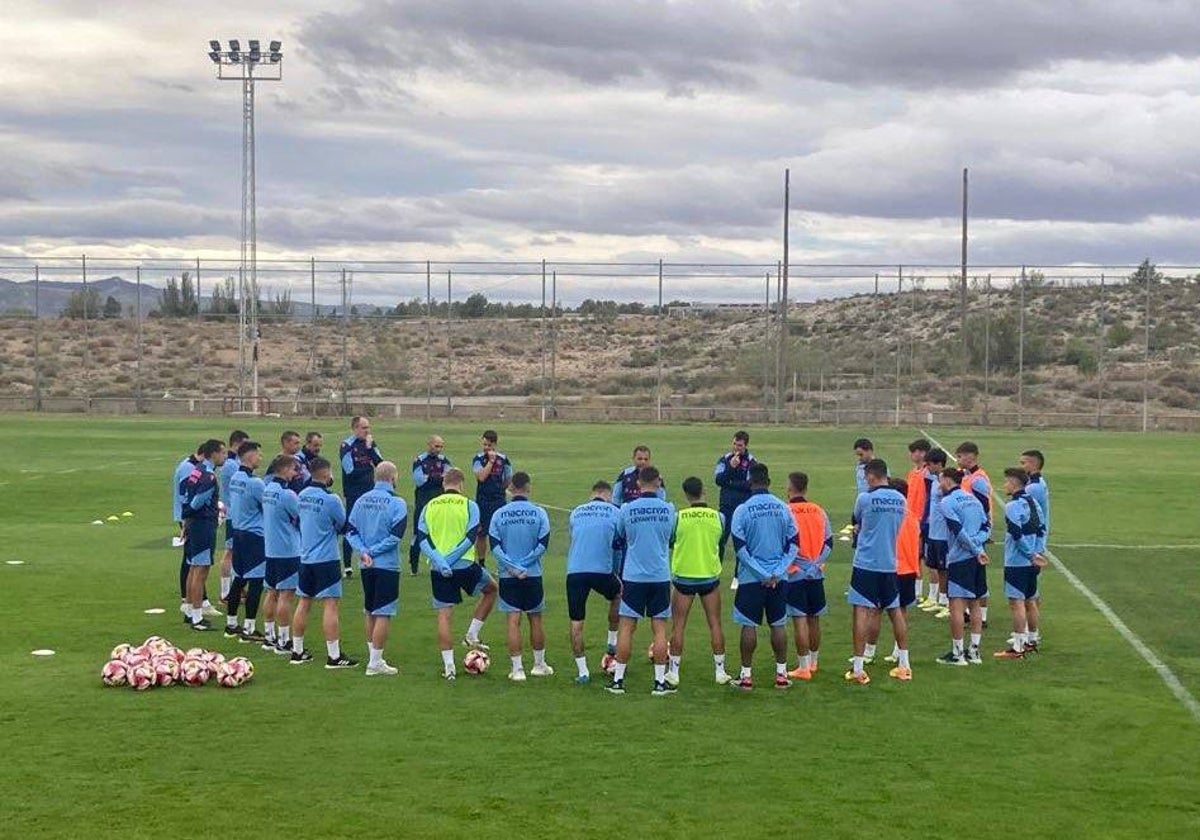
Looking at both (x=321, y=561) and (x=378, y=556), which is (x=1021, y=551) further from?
(x=321, y=561)

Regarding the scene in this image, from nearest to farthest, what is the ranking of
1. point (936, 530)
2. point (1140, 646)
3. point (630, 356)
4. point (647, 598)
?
point (647, 598)
point (1140, 646)
point (936, 530)
point (630, 356)

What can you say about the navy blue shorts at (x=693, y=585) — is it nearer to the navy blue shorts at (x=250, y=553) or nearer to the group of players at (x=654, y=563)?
the group of players at (x=654, y=563)

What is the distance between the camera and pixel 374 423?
2131 inches

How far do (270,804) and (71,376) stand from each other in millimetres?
72346

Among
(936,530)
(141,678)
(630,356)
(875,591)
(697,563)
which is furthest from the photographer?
(630,356)

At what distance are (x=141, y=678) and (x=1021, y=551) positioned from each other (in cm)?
870

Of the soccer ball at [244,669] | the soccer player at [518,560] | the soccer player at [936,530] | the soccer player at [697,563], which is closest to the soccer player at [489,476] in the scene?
the soccer player at [936,530]

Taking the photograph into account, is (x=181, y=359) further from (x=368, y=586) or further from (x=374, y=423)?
(x=368, y=586)

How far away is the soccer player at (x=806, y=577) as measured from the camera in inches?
552

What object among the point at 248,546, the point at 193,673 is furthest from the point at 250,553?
the point at 193,673

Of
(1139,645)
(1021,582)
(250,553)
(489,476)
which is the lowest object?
(1139,645)

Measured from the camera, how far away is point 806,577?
14.1m

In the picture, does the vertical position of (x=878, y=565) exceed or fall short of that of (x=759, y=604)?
A: it exceeds it

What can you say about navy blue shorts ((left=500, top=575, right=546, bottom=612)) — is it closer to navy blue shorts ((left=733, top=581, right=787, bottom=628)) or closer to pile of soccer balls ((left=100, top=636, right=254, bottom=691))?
navy blue shorts ((left=733, top=581, right=787, bottom=628))
